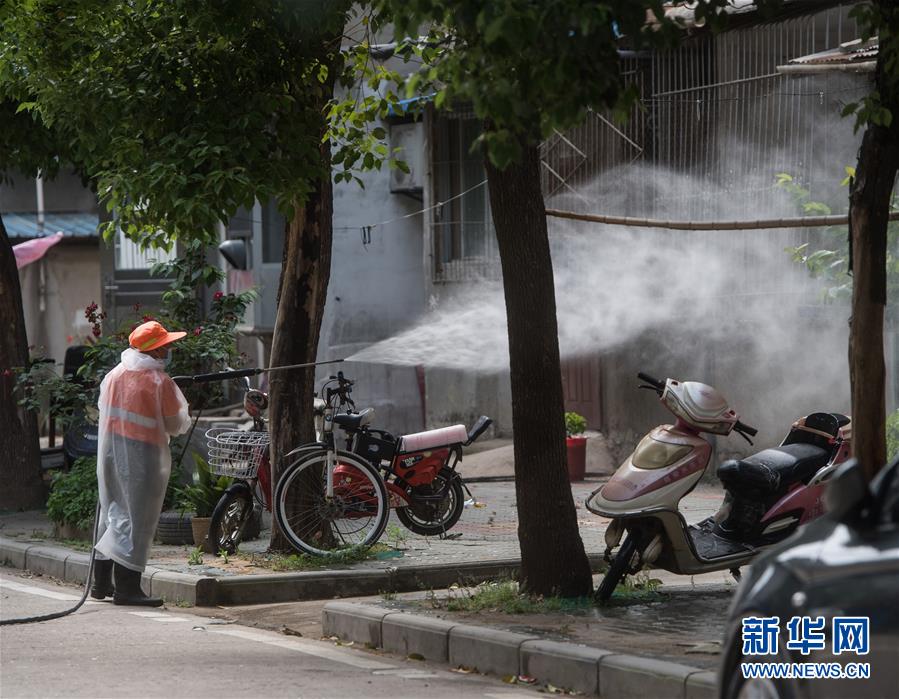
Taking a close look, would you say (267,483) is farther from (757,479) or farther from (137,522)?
(757,479)

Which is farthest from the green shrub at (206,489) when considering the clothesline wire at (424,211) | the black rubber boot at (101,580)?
the clothesline wire at (424,211)

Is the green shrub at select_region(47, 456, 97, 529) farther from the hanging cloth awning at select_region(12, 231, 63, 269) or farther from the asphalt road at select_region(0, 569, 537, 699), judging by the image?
the hanging cloth awning at select_region(12, 231, 63, 269)

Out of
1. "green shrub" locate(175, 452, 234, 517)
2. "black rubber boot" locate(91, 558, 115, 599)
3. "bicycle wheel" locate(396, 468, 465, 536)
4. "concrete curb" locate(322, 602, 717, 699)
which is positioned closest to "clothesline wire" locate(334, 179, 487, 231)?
"bicycle wheel" locate(396, 468, 465, 536)

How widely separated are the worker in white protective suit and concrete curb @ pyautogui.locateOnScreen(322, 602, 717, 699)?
1803 millimetres

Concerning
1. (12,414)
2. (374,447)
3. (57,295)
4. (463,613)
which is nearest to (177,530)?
(374,447)

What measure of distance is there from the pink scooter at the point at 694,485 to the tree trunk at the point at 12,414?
854 centimetres

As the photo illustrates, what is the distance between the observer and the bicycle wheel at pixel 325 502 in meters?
10.6

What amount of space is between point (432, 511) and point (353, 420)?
105 cm

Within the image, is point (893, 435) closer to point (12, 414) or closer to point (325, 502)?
point (325, 502)

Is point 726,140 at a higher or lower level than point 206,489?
higher

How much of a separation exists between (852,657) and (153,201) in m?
6.41

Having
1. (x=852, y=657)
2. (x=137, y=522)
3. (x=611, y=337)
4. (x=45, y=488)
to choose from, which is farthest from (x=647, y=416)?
(x=852, y=657)

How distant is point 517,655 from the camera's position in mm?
7066

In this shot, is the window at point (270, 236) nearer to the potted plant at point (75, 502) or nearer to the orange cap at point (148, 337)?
the potted plant at point (75, 502)
